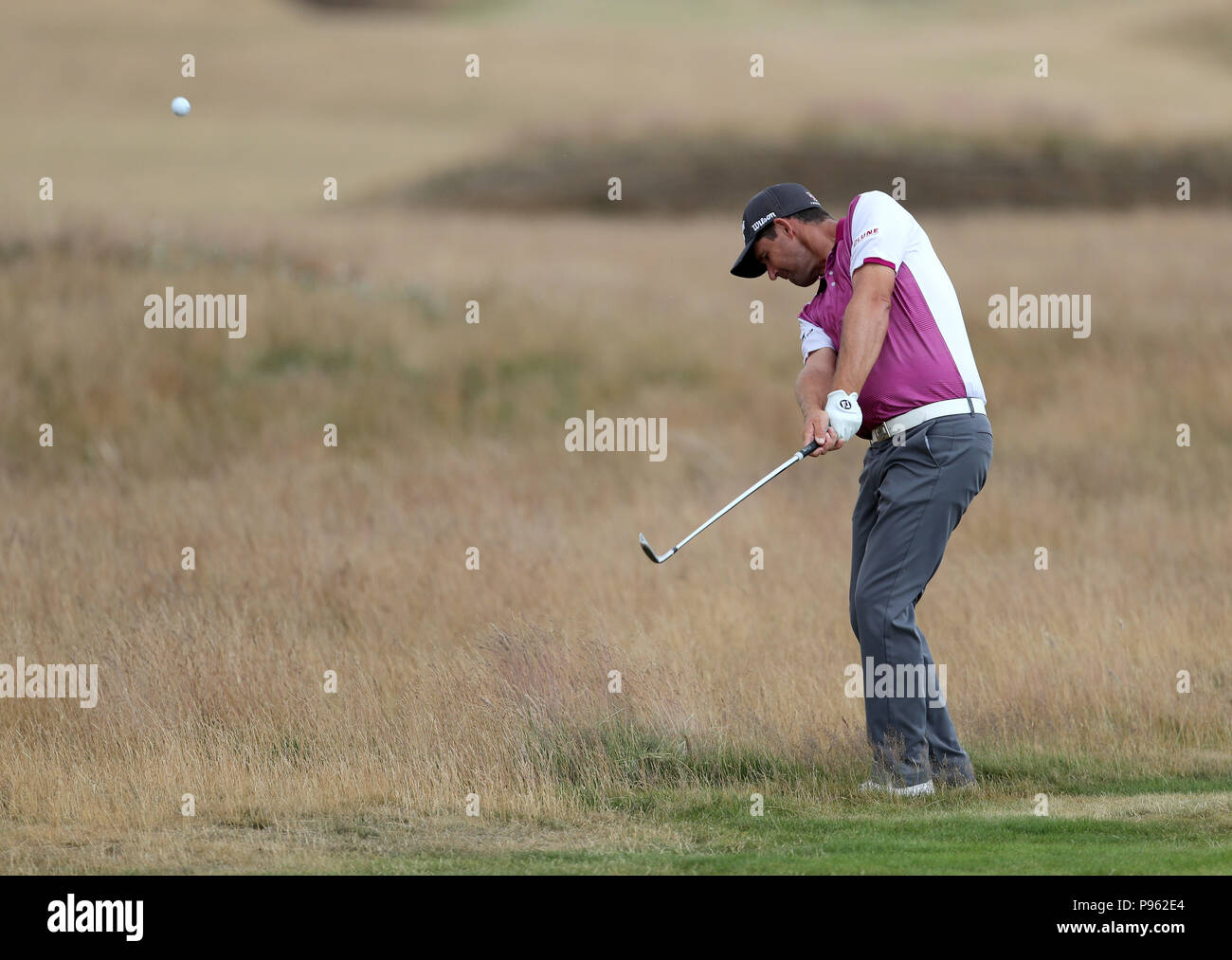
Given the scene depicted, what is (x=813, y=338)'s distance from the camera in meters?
8.48

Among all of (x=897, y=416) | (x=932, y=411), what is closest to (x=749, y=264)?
(x=897, y=416)

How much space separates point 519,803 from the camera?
8.34 m

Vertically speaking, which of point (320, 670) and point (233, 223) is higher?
point (233, 223)

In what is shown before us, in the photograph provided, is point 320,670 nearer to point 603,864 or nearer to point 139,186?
point 603,864

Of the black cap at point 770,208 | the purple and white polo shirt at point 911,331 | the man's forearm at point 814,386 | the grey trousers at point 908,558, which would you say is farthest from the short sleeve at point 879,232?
the grey trousers at point 908,558

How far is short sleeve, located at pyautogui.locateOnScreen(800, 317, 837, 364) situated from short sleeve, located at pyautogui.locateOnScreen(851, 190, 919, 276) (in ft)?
1.45

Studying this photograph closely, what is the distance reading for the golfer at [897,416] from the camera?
798cm

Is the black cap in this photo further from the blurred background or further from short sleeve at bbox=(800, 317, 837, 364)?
the blurred background

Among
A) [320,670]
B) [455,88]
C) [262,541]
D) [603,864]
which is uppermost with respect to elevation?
[455,88]

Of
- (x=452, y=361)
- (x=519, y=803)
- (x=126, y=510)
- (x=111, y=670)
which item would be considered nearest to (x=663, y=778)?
(x=519, y=803)

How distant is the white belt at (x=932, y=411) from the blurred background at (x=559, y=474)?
Answer: 1930 mm

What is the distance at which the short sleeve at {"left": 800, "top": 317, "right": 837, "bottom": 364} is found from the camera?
332 inches

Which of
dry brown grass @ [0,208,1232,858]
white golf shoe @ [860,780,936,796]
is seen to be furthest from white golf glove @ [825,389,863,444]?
dry brown grass @ [0,208,1232,858]

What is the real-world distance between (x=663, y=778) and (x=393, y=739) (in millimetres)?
1527
